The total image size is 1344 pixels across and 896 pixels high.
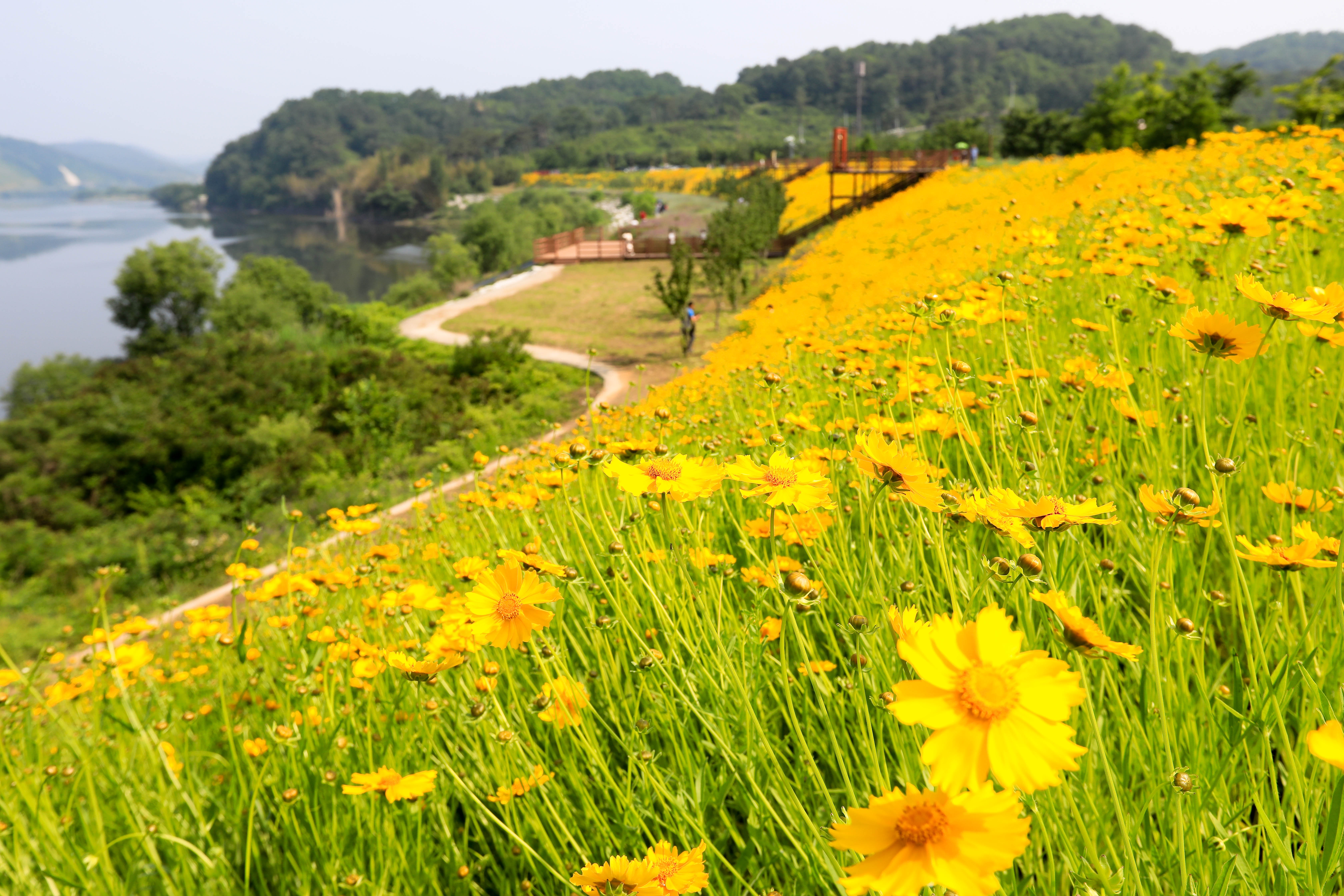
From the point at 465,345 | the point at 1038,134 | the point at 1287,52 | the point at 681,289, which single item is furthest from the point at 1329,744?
the point at 1287,52

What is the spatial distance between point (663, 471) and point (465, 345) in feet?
55.5

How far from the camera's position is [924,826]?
50 cm

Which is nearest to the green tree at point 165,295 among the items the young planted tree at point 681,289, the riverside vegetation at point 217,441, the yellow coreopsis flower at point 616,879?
the riverside vegetation at point 217,441

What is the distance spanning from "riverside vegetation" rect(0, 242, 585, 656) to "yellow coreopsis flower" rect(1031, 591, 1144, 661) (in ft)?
24.6

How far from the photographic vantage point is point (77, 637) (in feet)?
24.9

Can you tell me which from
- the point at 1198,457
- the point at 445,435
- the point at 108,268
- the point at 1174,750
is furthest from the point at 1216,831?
the point at 108,268

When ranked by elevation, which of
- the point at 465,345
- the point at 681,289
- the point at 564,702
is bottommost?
the point at 465,345

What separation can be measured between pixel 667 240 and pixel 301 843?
2656 centimetres

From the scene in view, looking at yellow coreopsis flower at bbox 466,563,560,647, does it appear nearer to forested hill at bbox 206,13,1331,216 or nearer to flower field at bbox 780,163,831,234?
flower field at bbox 780,163,831,234

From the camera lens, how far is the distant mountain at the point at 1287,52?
163 meters

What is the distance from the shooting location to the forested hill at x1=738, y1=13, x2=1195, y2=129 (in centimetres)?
10912

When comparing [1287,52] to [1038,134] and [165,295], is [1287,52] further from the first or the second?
[165,295]

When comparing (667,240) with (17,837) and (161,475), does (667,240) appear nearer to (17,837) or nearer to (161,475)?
(161,475)

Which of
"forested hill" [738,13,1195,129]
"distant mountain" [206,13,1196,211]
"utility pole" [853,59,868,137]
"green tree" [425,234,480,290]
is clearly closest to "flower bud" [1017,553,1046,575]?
"green tree" [425,234,480,290]
